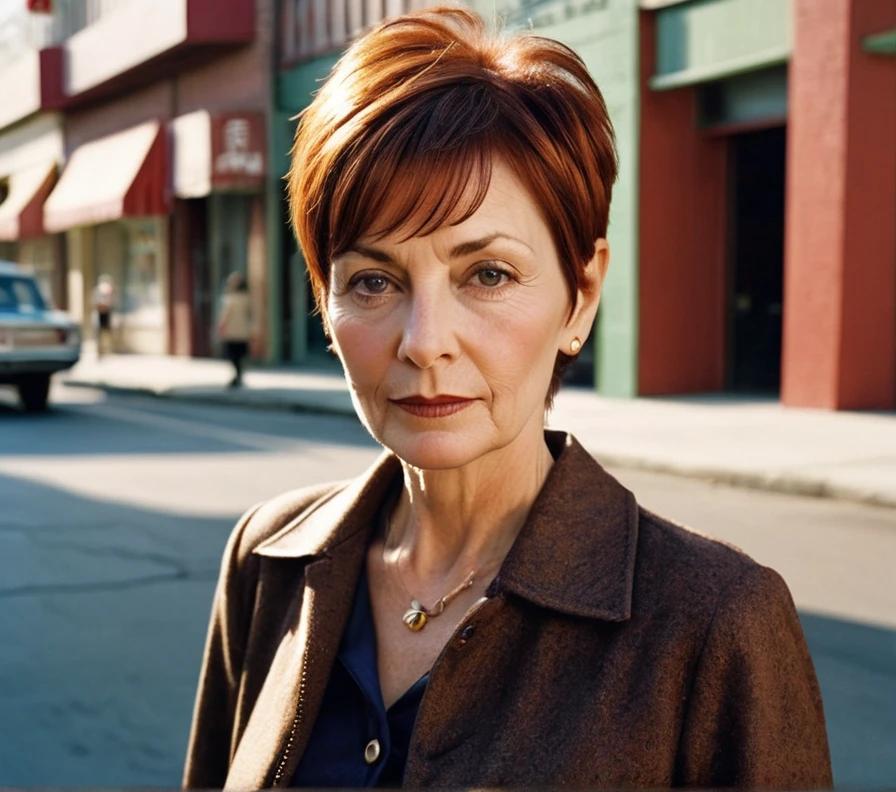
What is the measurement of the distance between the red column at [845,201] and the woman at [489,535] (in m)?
13.5

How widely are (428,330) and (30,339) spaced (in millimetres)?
16573

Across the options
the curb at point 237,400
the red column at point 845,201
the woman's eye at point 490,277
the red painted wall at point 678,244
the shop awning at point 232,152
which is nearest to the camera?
the woman's eye at point 490,277

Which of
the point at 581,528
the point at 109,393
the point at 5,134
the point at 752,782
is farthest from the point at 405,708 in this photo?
the point at 5,134

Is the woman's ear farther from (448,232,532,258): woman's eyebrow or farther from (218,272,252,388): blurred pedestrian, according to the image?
(218,272,252,388): blurred pedestrian

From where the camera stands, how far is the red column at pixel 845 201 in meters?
14.7

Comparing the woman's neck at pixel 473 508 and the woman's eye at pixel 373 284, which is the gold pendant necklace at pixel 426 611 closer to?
the woman's neck at pixel 473 508

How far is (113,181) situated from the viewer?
31.0 m

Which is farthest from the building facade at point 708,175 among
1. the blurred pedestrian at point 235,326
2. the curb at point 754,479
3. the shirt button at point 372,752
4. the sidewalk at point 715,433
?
the shirt button at point 372,752

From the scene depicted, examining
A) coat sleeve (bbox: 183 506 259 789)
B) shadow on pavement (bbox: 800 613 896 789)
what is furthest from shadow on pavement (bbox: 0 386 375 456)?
coat sleeve (bbox: 183 506 259 789)

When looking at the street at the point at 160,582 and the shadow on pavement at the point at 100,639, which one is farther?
the street at the point at 160,582

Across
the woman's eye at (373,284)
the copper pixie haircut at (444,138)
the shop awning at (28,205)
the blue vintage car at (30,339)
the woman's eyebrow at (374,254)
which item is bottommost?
the blue vintage car at (30,339)

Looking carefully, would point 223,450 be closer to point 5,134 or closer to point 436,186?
point 436,186

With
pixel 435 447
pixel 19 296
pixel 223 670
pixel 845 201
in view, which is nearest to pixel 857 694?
pixel 223 670

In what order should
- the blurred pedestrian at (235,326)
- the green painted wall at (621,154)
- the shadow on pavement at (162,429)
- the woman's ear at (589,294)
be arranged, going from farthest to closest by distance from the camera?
the blurred pedestrian at (235,326) → the green painted wall at (621,154) → the shadow on pavement at (162,429) → the woman's ear at (589,294)
